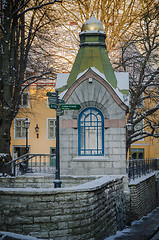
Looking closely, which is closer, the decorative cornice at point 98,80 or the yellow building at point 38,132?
the decorative cornice at point 98,80

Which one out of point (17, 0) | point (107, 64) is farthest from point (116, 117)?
point (17, 0)

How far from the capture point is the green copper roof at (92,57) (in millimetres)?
17141

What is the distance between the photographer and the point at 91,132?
1678cm

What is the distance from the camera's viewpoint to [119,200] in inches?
591

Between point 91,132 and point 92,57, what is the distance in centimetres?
295

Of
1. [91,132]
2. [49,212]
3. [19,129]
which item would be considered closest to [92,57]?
[91,132]

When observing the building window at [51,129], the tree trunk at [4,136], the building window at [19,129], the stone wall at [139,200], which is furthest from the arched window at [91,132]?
the building window at [19,129]

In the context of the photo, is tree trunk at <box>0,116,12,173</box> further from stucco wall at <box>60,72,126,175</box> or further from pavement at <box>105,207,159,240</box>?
pavement at <box>105,207,159,240</box>

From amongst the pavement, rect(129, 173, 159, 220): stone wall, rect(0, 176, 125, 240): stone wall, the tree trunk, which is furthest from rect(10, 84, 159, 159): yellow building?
rect(0, 176, 125, 240): stone wall

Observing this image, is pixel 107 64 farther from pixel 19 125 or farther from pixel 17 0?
pixel 19 125

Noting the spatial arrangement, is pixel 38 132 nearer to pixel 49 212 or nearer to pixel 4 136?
pixel 4 136

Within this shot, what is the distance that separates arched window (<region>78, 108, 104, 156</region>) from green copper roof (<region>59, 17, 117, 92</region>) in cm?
130

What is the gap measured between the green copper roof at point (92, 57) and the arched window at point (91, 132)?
130 cm

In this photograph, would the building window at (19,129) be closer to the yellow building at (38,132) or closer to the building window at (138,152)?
the yellow building at (38,132)
